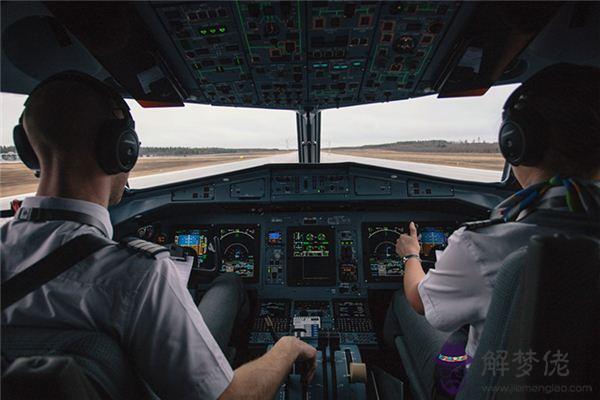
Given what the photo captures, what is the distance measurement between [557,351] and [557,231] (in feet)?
0.94

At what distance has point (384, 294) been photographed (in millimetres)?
2713

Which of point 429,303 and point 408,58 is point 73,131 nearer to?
point 429,303

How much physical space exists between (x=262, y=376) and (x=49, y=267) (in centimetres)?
63

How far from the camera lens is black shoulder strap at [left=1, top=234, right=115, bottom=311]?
0.67 meters

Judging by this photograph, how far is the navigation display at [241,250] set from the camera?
9.17ft

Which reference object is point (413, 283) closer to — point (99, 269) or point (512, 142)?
point (512, 142)

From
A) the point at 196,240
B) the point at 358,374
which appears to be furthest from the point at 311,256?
the point at 358,374

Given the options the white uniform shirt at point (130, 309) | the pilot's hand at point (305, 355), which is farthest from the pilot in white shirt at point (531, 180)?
the white uniform shirt at point (130, 309)

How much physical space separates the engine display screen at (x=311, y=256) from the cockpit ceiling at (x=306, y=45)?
119 centimetres

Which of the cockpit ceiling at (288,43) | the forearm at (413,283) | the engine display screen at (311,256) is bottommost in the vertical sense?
the engine display screen at (311,256)

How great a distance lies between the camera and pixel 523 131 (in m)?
0.93

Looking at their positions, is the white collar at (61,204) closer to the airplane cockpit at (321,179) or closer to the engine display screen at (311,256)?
the airplane cockpit at (321,179)

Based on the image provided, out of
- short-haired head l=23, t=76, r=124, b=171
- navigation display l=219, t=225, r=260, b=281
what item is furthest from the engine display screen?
short-haired head l=23, t=76, r=124, b=171

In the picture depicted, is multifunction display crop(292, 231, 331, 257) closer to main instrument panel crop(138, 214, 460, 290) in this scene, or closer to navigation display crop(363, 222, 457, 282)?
main instrument panel crop(138, 214, 460, 290)
